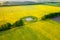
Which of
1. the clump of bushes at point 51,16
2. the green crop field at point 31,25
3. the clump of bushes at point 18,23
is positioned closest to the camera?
the green crop field at point 31,25

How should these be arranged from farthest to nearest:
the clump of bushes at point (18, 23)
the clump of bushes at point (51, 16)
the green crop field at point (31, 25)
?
the clump of bushes at point (51, 16) < the clump of bushes at point (18, 23) < the green crop field at point (31, 25)

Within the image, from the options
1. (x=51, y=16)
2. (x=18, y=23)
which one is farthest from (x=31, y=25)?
(x=51, y=16)

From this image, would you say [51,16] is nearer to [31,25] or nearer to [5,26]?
[31,25]

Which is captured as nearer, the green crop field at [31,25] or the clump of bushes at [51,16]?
the green crop field at [31,25]

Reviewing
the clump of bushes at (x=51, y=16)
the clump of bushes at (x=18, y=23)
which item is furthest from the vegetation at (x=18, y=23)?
the clump of bushes at (x=51, y=16)

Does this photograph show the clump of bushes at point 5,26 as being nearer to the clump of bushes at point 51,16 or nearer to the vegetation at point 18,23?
the vegetation at point 18,23

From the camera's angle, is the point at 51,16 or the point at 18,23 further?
the point at 51,16

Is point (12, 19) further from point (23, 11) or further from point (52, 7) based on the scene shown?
point (52, 7)

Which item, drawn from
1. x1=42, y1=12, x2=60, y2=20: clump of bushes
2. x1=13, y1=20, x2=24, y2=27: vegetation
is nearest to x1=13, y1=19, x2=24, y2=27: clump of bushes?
x1=13, y1=20, x2=24, y2=27: vegetation
